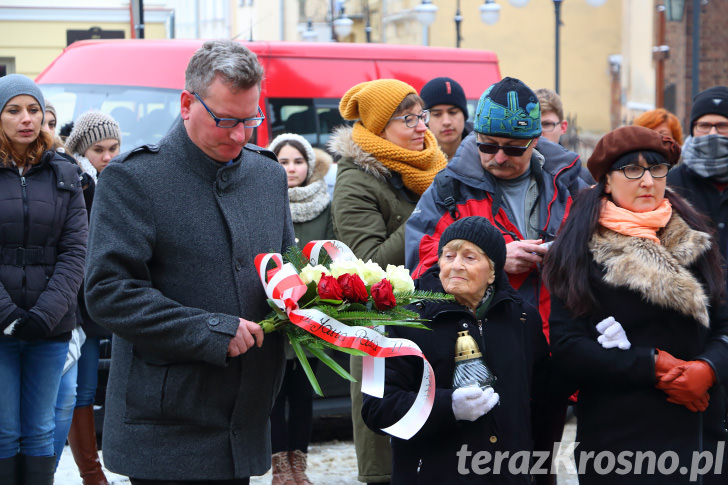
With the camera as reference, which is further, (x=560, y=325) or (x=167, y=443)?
(x=560, y=325)

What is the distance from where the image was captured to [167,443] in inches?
130

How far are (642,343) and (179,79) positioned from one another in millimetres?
4938

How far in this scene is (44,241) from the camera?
5.00 m

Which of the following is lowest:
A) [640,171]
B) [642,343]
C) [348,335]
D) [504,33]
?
[642,343]

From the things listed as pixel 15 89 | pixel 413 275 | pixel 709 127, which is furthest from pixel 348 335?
pixel 709 127

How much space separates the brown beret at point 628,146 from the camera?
159 inches

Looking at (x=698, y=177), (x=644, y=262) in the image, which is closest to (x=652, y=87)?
(x=698, y=177)

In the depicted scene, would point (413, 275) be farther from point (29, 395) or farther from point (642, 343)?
point (29, 395)

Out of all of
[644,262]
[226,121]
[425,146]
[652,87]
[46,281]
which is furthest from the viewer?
[652,87]

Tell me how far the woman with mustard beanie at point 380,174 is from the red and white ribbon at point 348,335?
4.44 ft

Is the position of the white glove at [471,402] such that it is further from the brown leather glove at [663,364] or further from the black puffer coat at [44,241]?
the black puffer coat at [44,241]

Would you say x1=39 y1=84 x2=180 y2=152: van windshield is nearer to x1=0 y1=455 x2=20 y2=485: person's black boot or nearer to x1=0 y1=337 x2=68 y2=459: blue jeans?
x1=0 y1=337 x2=68 y2=459: blue jeans

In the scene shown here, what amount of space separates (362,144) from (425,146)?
37cm

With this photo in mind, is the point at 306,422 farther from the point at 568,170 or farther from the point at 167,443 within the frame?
the point at 167,443
